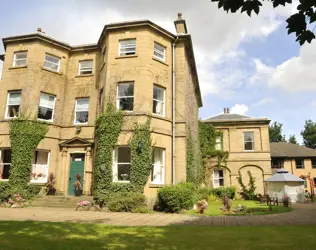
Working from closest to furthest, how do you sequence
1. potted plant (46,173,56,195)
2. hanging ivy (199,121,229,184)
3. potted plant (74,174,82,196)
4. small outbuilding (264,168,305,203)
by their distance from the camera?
potted plant (74,174,82,196)
potted plant (46,173,56,195)
small outbuilding (264,168,305,203)
hanging ivy (199,121,229,184)

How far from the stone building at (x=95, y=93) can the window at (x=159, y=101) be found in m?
0.06

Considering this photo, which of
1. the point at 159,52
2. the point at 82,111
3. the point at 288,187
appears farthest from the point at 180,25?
the point at 288,187

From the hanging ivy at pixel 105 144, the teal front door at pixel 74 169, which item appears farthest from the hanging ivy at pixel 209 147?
the hanging ivy at pixel 105 144

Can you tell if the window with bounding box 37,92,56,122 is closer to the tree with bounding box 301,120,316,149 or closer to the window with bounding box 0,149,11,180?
the window with bounding box 0,149,11,180

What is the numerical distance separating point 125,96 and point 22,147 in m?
7.34

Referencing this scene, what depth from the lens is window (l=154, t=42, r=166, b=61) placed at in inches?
717

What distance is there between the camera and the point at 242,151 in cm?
2891

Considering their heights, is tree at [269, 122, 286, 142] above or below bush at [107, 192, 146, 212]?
above

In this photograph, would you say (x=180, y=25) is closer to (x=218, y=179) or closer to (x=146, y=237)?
(x=218, y=179)

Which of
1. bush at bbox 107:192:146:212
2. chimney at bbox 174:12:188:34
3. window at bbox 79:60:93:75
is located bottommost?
bush at bbox 107:192:146:212

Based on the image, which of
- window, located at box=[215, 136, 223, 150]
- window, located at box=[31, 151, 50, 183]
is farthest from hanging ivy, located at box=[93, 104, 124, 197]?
window, located at box=[215, 136, 223, 150]

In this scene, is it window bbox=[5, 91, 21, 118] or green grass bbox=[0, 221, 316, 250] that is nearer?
green grass bbox=[0, 221, 316, 250]

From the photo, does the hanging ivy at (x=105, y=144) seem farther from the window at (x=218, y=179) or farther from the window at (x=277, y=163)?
the window at (x=277, y=163)

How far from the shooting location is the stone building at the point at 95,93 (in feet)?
55.1
